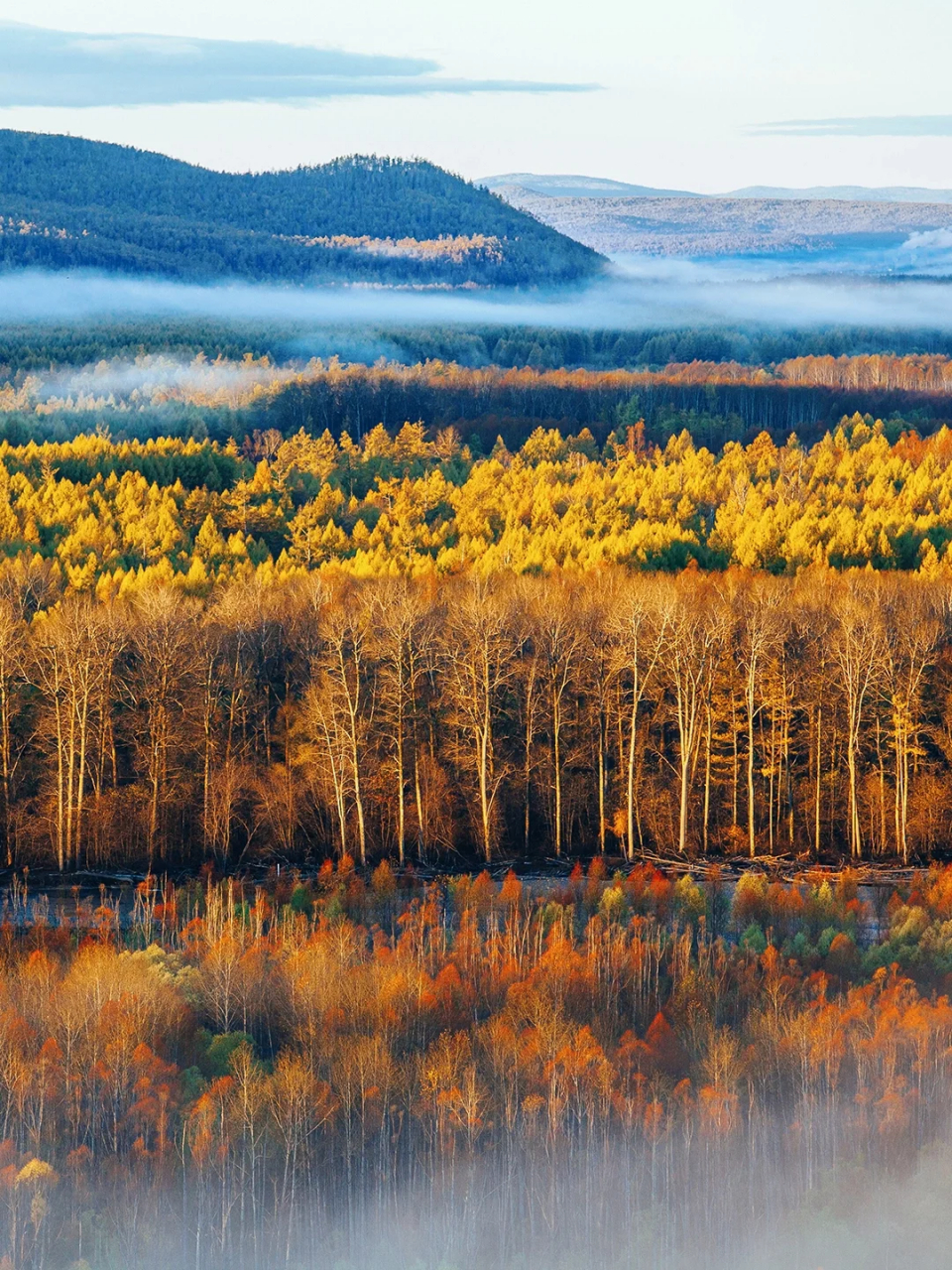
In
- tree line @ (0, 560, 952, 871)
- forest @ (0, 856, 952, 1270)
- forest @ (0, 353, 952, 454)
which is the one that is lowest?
forest @ (0, 856, 952, 1270)

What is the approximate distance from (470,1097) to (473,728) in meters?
25.5

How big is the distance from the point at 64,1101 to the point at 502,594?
114 feet

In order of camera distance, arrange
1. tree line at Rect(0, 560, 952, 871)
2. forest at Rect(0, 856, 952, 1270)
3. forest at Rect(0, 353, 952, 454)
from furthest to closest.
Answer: forest at Rect(0, 353, 952, 454), tree line at Rect(0, 560, 952, 871), forest at Rect(0, 856, 952, 1270)

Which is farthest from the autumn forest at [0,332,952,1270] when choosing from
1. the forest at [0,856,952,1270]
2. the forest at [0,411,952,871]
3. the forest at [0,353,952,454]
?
the forest at [0,353,952,454]

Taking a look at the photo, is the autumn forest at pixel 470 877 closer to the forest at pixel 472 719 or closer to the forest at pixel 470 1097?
the forest at pixel 470 1097

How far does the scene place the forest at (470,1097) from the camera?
3428 centimetres

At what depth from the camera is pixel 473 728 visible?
2438 inches

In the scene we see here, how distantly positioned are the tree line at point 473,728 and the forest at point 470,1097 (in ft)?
39.8

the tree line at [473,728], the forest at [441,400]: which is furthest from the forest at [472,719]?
the forest at [441,400]

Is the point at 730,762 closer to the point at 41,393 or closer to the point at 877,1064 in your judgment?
the point at 877,1064

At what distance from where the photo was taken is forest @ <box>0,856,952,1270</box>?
34.3m

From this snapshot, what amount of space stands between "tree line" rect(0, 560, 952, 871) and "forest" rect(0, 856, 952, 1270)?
12.1m

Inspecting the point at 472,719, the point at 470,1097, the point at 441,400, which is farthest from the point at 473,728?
the point at 441,400

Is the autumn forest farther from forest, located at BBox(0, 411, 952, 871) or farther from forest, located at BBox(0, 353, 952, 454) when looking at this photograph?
forest, located at BBox(0, 353, 952, 454)
